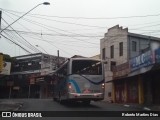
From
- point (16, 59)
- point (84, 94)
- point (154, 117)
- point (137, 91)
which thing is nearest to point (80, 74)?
point (84, 94)

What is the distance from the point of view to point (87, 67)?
24000 millimetres

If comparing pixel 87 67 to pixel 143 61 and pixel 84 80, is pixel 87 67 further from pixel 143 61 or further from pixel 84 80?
pixel 143 61

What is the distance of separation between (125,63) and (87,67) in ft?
52.9

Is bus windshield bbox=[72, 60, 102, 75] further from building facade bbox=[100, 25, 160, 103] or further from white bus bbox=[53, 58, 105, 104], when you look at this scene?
building facade bbox=[100, 25, 160, 103]

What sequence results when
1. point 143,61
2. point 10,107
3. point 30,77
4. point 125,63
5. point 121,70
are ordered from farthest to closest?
point 30,77 < point 121,70 < point 125,63 < point 143,61 < point 10,107

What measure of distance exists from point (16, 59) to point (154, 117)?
62039 millimetres

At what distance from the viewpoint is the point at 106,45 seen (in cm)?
4962

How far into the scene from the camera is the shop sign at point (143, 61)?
1217 inches

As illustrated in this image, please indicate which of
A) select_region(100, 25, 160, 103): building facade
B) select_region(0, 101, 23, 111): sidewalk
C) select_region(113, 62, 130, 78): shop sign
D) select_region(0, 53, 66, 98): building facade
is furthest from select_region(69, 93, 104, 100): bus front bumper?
select_region(0, 53, 66, 98): building facade

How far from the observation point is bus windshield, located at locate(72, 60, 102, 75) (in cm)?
2370

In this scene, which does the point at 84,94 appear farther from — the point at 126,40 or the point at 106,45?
the point at 106,45

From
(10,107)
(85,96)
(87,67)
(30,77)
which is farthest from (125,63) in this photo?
(30,77)

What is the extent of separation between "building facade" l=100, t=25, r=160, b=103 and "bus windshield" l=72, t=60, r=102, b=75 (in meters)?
9.03

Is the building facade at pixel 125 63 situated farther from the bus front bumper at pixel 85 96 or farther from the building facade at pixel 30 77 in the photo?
the building facade at pixel 30 77
